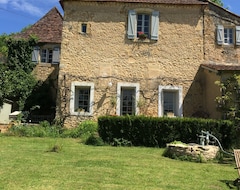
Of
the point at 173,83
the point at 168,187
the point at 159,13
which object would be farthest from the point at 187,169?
the point at 159,13

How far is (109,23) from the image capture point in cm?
1553

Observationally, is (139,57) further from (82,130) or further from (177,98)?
(82,130)

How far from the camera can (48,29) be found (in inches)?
789

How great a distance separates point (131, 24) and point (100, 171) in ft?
34.7

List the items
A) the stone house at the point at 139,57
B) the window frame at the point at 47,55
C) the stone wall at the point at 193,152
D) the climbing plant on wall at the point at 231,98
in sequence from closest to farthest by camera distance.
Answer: the stone wall at the point at 193,152 → the climbing plant on wall at the point at 231,98 → the stone house at the point at 139,57 → the window frame at the point at 47,55

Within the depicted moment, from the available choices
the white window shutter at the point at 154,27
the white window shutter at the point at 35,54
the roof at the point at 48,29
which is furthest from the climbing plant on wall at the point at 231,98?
the white window shutter at the point at 35,54

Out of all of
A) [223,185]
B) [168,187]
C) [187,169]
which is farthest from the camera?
[187,169]

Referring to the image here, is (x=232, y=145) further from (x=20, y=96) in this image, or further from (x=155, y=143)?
(x=20, y=96)

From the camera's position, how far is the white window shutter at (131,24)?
1541 centimetres

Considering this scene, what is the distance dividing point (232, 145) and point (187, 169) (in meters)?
4.60

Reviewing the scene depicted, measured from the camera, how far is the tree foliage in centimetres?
Result: 1727

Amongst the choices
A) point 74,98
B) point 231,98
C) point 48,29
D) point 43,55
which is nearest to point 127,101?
point 74,98

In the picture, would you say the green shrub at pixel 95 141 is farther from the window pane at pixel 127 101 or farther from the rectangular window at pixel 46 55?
the rectangular window at pixel 46 55

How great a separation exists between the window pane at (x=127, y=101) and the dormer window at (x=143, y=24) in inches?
111
